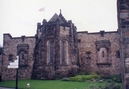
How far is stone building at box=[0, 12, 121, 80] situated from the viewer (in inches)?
1033

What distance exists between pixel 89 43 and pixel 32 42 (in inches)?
411

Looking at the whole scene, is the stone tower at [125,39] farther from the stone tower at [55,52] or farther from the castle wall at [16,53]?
the castle wall at [16,53]

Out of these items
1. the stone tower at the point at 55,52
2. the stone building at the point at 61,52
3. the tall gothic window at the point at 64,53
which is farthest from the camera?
the tall gothic window at the point at 64,53

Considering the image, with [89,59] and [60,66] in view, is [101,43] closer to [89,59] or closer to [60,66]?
[89,59]

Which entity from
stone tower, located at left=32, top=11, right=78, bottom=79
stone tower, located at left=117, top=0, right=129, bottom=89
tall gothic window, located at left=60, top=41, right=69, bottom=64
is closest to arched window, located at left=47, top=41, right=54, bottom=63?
stone tower, located at left=32, top=11, right=78, bottom=79

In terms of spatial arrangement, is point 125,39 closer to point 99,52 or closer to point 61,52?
point 61,52

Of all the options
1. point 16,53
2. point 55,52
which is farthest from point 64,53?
point 16,53

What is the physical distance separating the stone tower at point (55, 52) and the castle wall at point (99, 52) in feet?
12.0

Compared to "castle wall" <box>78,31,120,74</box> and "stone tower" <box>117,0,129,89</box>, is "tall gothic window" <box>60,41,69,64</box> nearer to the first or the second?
"castle wall" <box>78,31,120,74</box>

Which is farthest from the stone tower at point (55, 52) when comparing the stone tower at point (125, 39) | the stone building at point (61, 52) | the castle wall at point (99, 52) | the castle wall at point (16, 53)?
the stone tower at point (125, 39)

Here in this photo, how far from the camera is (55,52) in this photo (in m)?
26.1

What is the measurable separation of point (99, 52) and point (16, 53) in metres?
15.0

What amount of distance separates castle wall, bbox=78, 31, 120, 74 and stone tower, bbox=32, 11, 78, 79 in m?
3.65

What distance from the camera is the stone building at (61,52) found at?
86.1 feet
